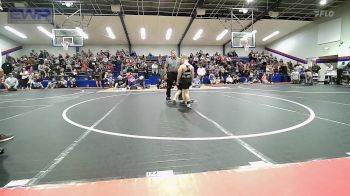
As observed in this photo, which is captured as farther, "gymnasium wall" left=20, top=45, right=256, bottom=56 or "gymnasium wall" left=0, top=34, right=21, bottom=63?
"gymnasium wall" left=20, top=45, right=256, bottom=56

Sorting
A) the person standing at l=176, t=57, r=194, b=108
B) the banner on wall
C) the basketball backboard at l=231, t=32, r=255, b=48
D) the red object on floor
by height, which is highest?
the banner on wall

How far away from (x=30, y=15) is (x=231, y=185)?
16.4 metres

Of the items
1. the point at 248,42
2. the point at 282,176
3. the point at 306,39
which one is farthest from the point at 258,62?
the point at 282,176

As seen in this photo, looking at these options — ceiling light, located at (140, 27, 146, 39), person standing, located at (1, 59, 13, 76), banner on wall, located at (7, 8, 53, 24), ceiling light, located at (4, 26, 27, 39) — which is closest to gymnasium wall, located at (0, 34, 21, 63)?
ceiling light, located at (4, 26, 27, 39)

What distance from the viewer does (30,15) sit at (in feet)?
47.5

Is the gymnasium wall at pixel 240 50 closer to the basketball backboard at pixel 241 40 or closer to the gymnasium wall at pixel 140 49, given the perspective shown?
the gymnasium wall at pixel 140 49

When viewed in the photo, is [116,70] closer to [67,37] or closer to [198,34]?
[67,37]

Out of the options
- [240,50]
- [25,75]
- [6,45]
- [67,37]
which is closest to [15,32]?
[6,45]

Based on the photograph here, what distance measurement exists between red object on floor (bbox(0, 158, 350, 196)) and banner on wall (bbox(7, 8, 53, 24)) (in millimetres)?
14935

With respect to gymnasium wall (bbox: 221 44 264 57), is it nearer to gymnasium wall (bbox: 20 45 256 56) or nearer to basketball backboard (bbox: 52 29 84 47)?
gymnasium wall (bbox: 20 45 256 56)

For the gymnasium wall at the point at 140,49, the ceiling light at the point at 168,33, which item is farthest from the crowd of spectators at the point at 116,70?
the gymnasium wall at the point at 140,49

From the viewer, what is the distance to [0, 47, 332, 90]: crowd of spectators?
18.2m

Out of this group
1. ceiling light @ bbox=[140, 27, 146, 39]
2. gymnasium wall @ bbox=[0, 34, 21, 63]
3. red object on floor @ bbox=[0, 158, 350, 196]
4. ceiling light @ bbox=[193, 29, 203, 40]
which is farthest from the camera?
ceiling light @ bbox=[193, 29, 203, 40]

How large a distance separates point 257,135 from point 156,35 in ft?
69.5
